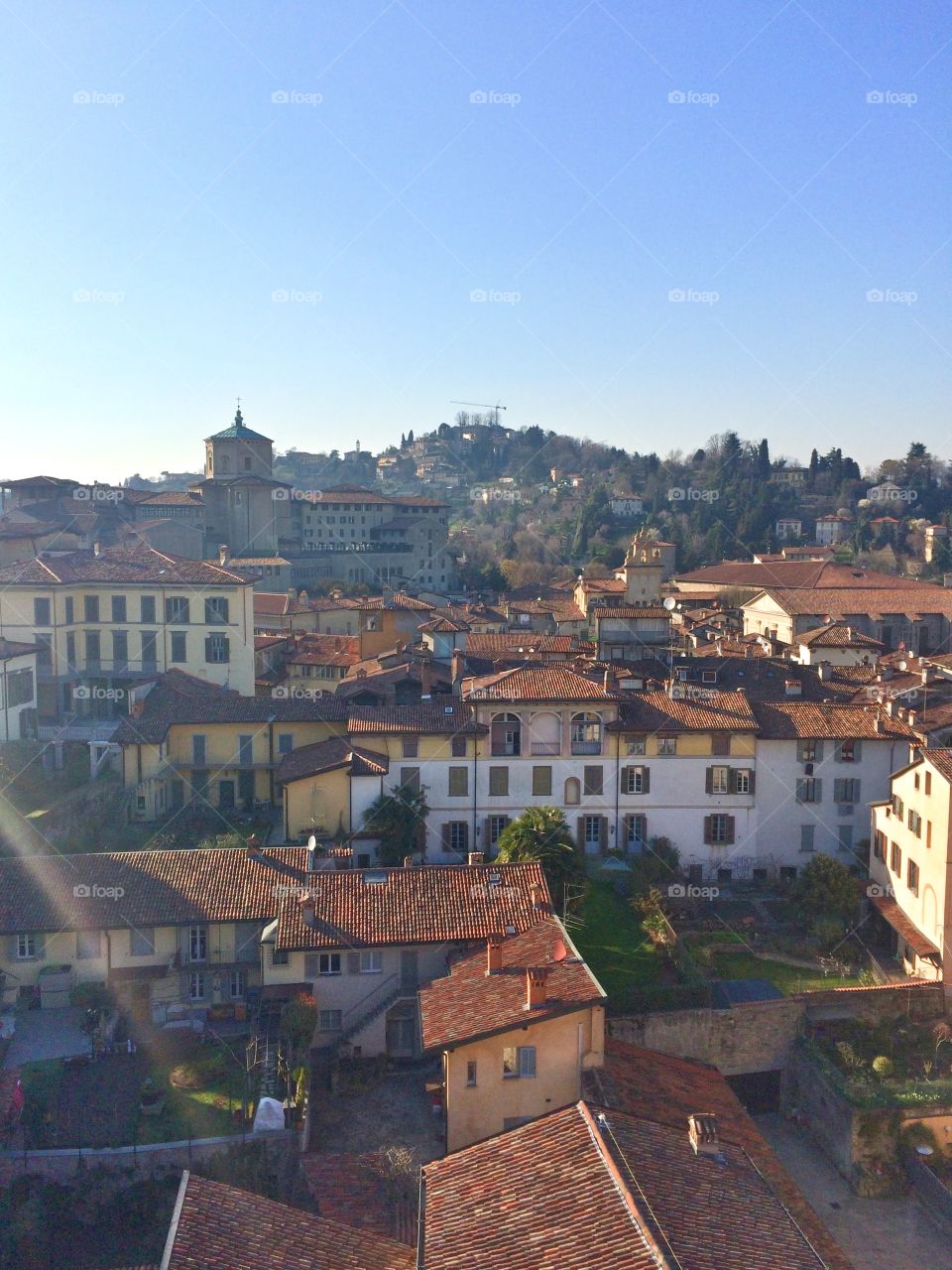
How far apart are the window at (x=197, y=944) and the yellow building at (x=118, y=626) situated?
45.2 feet

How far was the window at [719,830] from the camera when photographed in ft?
88.9

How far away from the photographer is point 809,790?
89.4 feet

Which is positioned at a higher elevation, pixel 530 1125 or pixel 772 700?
pixel 772 700

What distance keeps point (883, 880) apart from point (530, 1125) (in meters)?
15.3

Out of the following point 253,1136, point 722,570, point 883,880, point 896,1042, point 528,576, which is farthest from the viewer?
point 528,576

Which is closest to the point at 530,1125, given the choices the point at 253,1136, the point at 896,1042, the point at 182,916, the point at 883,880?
the point at 253,1136

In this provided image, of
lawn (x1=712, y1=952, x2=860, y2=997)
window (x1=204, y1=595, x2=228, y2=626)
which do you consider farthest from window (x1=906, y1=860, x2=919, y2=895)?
window (x1=204, y1=595, x2=228, y2=626)

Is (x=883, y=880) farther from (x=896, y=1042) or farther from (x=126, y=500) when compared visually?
(x=126, y=500)

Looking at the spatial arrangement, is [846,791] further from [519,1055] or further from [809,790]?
[519,1055]

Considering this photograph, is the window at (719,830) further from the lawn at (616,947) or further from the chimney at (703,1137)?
the chimney at (703,1137)

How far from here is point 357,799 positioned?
25.6 meters
